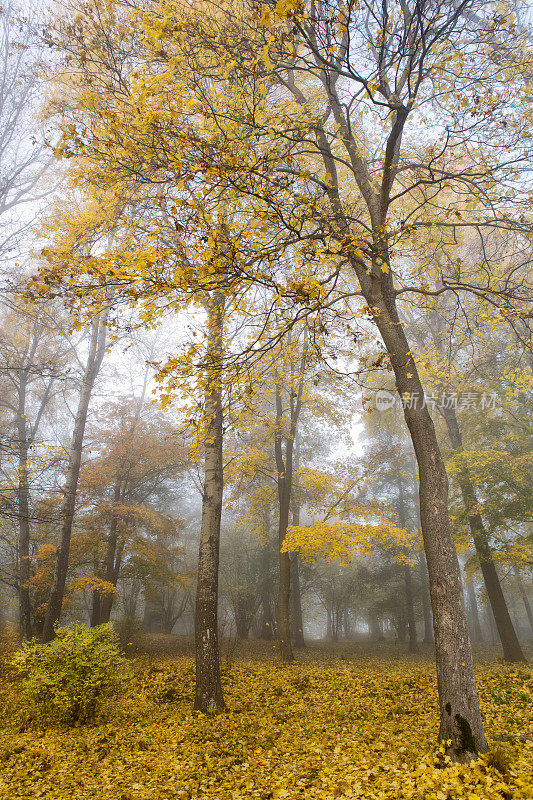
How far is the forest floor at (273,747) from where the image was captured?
319 centimetres

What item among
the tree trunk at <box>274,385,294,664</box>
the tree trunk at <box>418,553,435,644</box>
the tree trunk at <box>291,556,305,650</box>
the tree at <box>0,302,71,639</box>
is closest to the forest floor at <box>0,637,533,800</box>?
the tree trunk at <box>274,385,294,664</box>

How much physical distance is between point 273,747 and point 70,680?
281cm

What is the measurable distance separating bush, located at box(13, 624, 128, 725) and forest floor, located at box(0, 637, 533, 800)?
0.21 metres

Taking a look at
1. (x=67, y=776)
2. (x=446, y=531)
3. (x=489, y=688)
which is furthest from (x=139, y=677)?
(x=446, y=531)

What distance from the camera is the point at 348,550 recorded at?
26.8ft

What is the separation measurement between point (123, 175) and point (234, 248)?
2417 mm

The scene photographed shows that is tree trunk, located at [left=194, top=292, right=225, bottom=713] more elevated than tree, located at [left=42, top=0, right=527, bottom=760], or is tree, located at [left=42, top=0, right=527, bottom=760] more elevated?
tree, located at [left=42, top=0, right=527, bottom=760]

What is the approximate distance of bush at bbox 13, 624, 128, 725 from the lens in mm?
5102

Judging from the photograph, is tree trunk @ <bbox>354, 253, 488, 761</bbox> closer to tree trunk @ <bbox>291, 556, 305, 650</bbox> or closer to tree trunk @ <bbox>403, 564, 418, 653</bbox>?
tree trunk @ <bbox>291, 556, 305, 650</bbox>

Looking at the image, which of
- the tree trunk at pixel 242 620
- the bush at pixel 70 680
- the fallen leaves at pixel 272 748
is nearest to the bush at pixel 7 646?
the fallen leaves at pixel 272 748

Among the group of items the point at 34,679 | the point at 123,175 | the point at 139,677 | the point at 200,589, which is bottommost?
the point at 139,677

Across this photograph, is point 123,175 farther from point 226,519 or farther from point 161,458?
point 226,519

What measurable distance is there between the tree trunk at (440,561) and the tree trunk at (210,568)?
2119mm

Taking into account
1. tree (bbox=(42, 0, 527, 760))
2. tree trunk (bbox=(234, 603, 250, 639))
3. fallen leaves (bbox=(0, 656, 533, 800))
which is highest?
tree (bbox=(42, 0, 527, 760))
